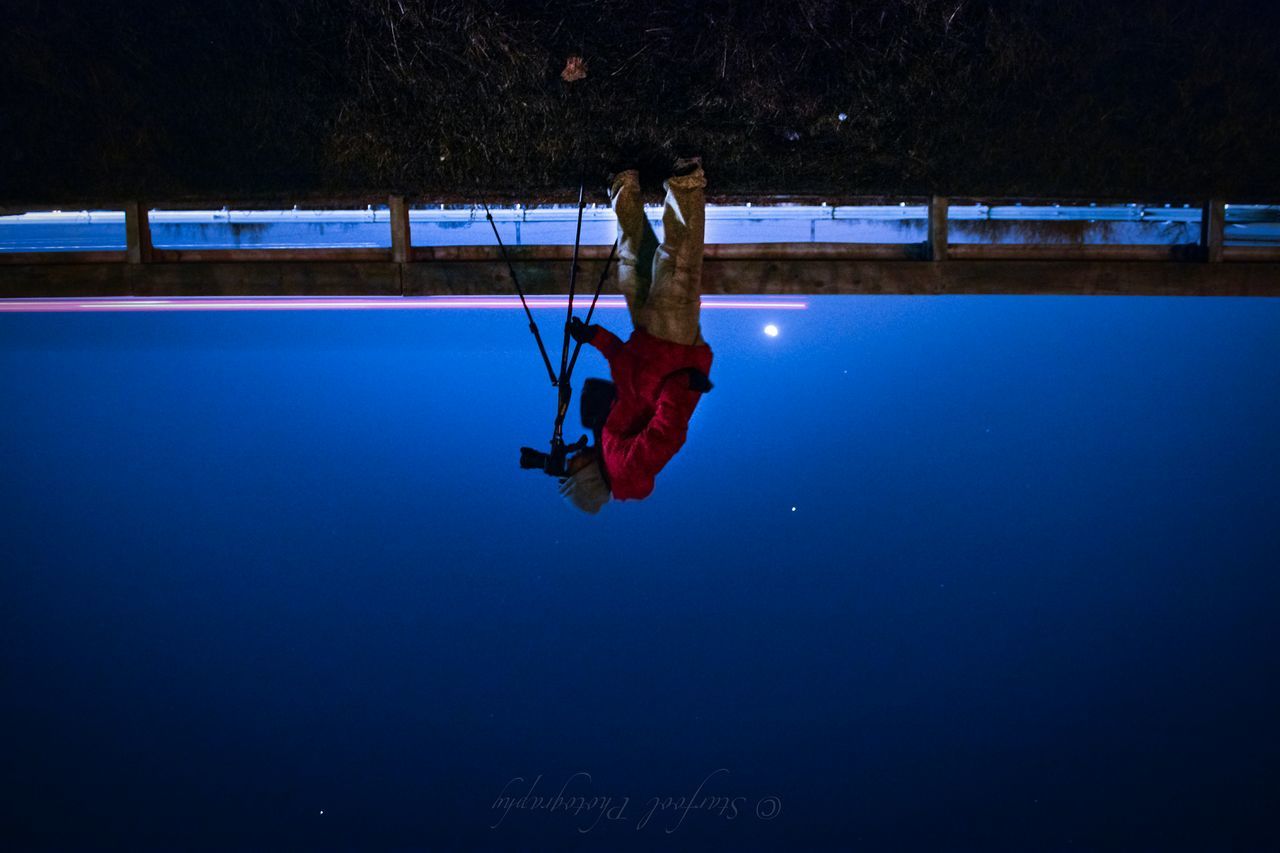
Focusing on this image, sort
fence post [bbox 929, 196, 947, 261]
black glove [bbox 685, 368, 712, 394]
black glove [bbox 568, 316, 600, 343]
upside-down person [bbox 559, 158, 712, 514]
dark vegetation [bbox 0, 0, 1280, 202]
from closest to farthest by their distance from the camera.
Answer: black glove [bbox 685, 368, 712, 394] < upside-down person [bbox 559, 158, 712, 514] < black glove [bbox 568, 316, 600, 343] < dark vegetation [bbox 0, 0, 1280, 202] < fence post [bbox 929, 196, 947, 261]

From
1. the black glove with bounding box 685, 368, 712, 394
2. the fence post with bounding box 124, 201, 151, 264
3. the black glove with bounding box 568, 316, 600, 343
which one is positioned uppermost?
the fence post with bounding box 124, 201, 151, 264

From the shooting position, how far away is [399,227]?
379 cm

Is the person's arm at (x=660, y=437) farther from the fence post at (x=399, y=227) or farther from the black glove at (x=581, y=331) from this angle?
the fence post at (x=399, y=227)

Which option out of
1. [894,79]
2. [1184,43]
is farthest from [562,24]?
[1184,43]

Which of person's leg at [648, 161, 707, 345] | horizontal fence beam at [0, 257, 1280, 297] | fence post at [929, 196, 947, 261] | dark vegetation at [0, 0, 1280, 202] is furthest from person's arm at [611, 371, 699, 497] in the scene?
fence post at [929, 196, 947, 261]

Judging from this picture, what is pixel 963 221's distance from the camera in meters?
3.96

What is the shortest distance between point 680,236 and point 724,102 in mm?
1083

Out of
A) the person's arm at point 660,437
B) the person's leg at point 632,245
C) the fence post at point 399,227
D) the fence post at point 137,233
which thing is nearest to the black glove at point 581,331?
the person's leg at point 632,245

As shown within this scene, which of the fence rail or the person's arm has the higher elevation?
the fence rail

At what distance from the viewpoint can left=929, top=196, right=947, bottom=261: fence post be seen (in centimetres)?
378

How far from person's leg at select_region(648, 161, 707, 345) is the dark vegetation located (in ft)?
2.64

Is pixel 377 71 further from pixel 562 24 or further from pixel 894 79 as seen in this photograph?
pixel 894 79

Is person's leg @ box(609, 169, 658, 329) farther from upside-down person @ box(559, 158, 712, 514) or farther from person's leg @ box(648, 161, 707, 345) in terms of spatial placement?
person's leg @ box(648, 161, 707, 345)

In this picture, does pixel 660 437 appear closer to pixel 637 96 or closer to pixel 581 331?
pixel 581 331
